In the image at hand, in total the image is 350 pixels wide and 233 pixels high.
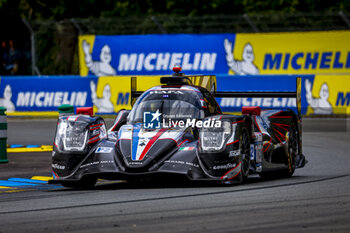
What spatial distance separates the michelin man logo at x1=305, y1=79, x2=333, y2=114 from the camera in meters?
24.5

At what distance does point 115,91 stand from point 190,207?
18.7 m

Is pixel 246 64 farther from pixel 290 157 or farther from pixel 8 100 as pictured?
pixel 290 157

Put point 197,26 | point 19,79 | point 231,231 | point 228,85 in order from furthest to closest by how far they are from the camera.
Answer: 1. point 197,26
2. point 19,79
3. point 228,85
4. point 231,231

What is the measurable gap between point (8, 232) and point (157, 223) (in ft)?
4.00

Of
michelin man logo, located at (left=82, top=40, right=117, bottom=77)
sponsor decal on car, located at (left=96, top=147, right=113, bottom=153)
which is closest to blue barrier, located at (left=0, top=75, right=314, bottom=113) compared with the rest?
michelin man logo, located at (left=82, top=40, right=117, bottom=77)

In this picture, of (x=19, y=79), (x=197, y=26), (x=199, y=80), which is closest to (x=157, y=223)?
(x=199, y=80)

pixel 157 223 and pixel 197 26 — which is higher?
pixel 197 26

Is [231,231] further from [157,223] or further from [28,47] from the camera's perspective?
[28,47]

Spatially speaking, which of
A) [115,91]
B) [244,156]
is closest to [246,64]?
[115,91]

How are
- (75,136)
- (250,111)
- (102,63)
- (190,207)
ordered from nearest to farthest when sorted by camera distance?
(190,207) < (75,136) < (250,111) < (102,63)

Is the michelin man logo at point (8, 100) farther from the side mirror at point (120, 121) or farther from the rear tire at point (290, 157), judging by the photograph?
the rear tire at point (290, 157)

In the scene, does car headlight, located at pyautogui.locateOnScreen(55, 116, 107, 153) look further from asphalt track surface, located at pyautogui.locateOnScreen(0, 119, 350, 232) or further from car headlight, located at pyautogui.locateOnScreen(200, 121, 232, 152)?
car headlight, located at pyautogui.locateOnScreen(200, 121, 232, 152)

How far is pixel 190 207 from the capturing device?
8.04 metres

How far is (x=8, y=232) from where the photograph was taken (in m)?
6.92
